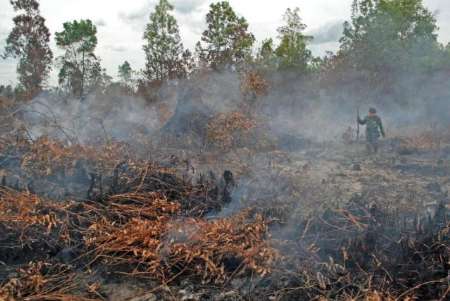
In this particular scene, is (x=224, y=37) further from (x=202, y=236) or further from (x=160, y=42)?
(x=202, y=236)

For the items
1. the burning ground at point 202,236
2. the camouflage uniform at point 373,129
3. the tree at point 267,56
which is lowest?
the burning ground at point 202,236

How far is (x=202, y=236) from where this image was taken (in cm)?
432

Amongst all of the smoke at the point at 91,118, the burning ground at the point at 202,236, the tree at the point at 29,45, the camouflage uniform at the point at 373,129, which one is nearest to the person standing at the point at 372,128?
the camouflage uniform at the point at 373,129

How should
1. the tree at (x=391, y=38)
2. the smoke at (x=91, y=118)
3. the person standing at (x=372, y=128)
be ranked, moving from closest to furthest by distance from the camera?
the smoke at (x=91, y=118)
the person standing at (x=372, y=128)
the tree at (x=391, y=38)

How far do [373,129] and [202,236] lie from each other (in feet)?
24.8

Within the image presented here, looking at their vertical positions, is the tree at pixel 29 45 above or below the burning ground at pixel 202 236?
above

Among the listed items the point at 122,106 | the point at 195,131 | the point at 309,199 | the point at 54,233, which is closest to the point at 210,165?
the point at 195,131

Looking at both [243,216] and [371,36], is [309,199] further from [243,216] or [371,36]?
[371,36]

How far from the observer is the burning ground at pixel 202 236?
3.76 m

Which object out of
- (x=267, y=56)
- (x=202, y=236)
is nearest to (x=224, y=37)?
(x=267, y=56)

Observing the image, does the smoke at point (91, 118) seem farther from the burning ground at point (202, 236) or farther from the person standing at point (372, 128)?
the person standing at point (372, 128)

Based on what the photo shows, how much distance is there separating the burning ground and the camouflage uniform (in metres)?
3.38

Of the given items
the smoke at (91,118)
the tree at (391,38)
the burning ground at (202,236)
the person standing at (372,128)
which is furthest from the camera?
the tree at (391,38)

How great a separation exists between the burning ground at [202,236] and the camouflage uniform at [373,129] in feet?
11.1
